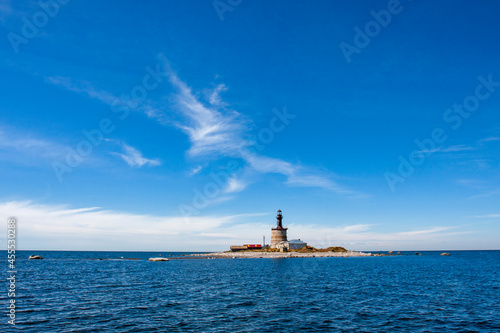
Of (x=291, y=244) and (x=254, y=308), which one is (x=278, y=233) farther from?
(x=254, y=308)

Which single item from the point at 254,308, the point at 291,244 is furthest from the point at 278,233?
the point at 254,308

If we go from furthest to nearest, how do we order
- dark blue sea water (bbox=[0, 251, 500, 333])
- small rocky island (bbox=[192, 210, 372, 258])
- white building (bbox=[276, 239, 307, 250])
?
white building (bbox=[276, 239, 307, 250]) → small rocky island (bbox=[192, 210, 372, 258]) → dark blue sea water (bbox=[0, 251, 500, 333])

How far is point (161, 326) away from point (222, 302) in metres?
10.4

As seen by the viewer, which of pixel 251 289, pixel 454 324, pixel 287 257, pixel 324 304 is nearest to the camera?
pixel 454 324

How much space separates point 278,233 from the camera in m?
151

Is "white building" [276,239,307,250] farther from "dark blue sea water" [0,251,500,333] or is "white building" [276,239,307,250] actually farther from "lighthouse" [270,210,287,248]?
"dark blue sea water" [0,251,500,333]

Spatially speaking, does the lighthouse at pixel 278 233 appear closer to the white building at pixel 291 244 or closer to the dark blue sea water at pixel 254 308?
the white building at pixel 291 244

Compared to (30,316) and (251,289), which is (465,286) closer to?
(251,289)

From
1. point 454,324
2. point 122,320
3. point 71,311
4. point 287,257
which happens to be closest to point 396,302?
point 454,324

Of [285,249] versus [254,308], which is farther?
[285,249]

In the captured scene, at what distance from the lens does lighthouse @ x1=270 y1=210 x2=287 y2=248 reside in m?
151

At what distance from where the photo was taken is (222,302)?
33.7m

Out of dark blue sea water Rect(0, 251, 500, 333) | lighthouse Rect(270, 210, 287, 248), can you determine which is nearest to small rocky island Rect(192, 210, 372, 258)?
lighthouse Rect(270, 210, 287, 248)

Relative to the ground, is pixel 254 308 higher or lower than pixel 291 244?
higher
